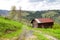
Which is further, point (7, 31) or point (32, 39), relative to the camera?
point (7, 31)

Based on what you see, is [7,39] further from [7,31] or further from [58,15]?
[58,15]

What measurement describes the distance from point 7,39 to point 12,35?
1.91 ft

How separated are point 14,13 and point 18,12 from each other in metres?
0.44

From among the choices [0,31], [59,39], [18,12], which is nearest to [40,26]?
[18,12]

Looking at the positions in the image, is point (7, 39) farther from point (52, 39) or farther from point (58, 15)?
point (58, 15)

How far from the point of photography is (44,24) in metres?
15.2

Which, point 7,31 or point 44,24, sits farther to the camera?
point 44,24

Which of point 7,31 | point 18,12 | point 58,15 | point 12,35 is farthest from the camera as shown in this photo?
point 58,15

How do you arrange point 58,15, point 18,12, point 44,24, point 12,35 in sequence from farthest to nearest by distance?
point 58,15 → point 18,12 → point 44,24 → point 12,35

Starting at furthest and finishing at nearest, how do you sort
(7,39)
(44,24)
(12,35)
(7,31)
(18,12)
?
(18,12) < (44,24) < (7,31) < (12,35) < (7,39)

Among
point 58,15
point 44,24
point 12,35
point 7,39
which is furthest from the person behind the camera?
point 58,15

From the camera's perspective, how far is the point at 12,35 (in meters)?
7.86

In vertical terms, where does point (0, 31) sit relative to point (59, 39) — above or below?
above

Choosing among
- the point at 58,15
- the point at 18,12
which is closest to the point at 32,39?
the point at 18,12
